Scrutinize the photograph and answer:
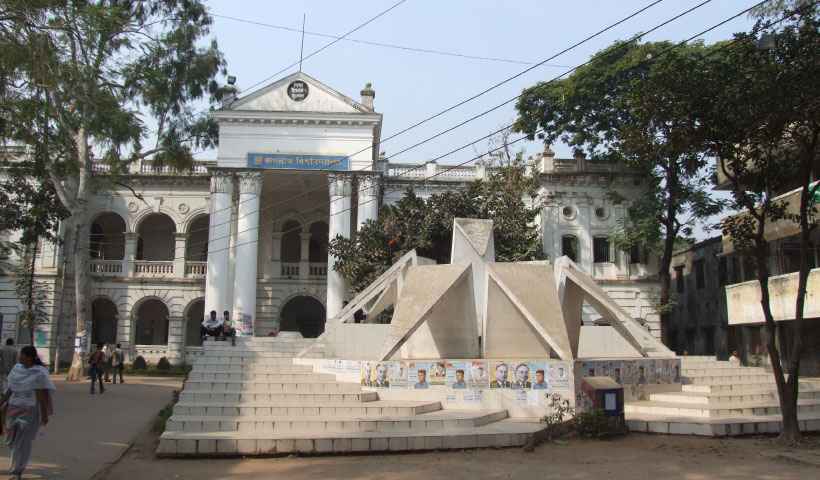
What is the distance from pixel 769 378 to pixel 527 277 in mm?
7471

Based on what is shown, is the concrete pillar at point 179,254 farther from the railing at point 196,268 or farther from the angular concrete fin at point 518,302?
the angular concrete fin at point 518,302

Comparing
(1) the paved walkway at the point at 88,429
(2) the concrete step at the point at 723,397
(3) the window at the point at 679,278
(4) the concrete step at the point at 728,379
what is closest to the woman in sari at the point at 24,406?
(1) the paved walkway at the point at 88,429

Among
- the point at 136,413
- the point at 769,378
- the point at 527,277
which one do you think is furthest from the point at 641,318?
the point at 136,413

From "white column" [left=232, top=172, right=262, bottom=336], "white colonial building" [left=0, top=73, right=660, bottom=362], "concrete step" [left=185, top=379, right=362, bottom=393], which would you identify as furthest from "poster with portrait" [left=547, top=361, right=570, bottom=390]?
"white column" [left=232, top=172, right=262, bottom=336]

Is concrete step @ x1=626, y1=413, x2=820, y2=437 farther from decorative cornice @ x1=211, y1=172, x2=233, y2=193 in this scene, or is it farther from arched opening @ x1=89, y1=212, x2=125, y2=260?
arched opening @ x1=89, y1=212, x2=125, y2=260

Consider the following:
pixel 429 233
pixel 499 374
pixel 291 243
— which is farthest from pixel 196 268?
pixel 499 374

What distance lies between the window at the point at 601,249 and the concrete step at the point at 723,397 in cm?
1850

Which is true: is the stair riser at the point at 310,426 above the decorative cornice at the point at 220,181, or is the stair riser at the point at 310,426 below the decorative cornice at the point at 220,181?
below

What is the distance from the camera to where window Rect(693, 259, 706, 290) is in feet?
106

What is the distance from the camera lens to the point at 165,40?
24375 mm

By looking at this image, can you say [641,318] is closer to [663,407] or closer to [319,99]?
[319,99]

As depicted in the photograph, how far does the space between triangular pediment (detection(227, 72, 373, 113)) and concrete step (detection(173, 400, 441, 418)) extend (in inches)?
823

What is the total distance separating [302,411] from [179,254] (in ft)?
78.1

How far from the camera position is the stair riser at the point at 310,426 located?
32.9 feet
